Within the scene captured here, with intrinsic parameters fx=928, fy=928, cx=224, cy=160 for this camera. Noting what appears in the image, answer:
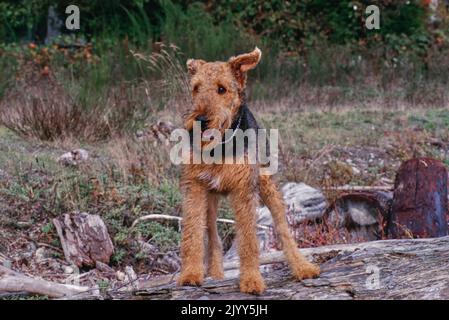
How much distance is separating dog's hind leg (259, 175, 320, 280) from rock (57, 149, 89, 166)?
4.31 m

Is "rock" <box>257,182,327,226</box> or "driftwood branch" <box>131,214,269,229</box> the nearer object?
"driftwood branch" <box>131,214,269,229</box>

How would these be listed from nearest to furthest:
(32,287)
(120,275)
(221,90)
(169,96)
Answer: (221,90) → (32,287) → (120,275) → (169,96)

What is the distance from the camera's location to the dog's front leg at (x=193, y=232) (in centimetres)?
477

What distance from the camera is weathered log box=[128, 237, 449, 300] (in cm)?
487

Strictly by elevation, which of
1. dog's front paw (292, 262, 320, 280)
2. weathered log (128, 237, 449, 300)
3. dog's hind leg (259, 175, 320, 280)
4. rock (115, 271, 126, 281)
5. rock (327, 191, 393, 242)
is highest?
dog's hind leg (259, 175, 320, 280)

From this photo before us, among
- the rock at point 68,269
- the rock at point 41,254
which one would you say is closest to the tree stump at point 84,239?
the rock at point 68,269

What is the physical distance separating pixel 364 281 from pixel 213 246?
854 mm

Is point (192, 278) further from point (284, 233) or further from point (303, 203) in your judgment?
point (303, 203)

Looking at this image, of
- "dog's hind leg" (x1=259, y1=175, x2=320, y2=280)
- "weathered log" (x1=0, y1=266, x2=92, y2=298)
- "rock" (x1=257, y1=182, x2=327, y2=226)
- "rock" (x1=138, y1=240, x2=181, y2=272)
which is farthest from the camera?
"rock" (x1=257, y1=182, x2=327, y2=226)

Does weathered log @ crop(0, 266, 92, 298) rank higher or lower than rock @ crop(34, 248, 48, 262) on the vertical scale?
higher

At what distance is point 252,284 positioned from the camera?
473 cm

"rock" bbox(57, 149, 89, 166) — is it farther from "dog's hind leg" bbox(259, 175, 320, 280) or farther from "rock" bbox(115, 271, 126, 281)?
"dog's hind leg" bbox(259, 175, 320, 280)

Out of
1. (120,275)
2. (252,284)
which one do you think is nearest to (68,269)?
(120,275)

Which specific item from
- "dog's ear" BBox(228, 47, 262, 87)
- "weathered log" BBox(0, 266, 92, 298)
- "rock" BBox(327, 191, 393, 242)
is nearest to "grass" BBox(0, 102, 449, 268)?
"rock" BBox(327, 191, 393, 242)
